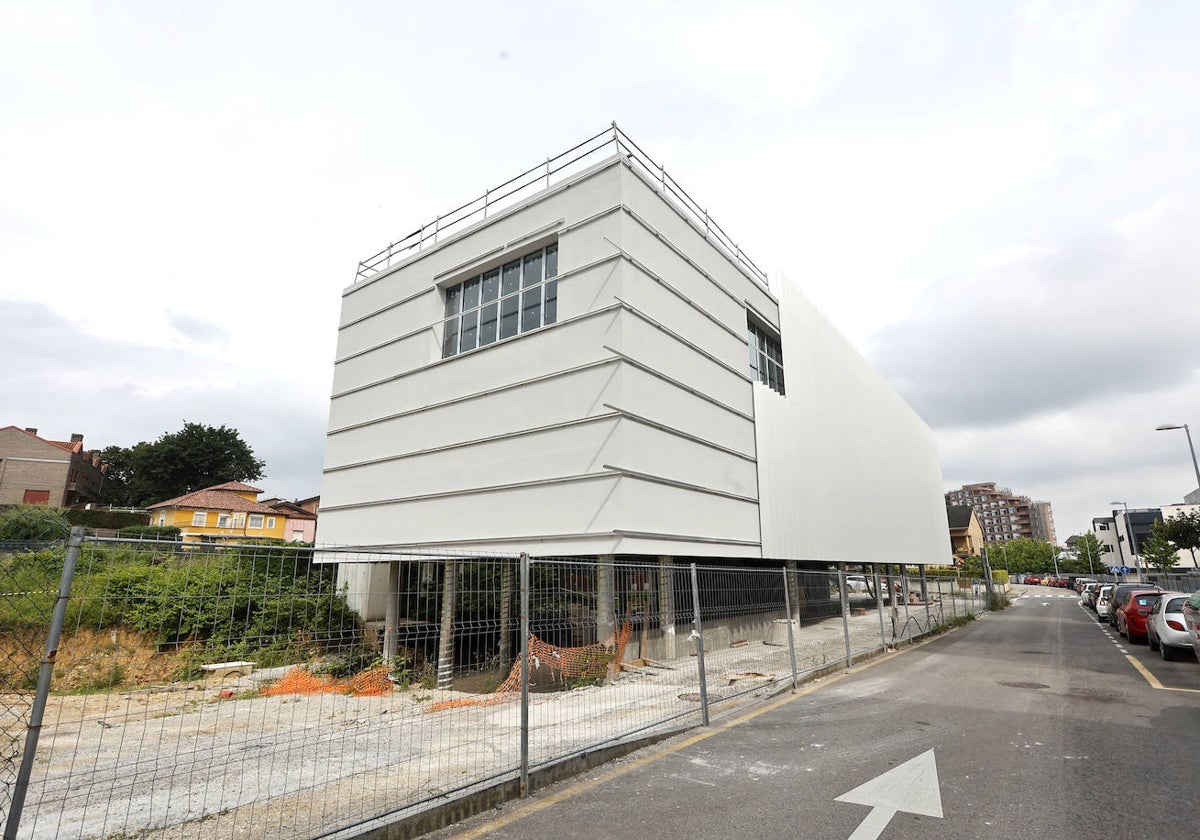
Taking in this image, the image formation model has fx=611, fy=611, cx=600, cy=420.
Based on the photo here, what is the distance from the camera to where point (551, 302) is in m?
15.4

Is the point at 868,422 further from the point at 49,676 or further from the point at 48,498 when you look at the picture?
the point at 48,498

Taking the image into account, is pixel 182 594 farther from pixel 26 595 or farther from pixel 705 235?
pixel 705 235

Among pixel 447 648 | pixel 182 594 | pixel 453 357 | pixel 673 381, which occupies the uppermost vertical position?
pixel 453 357

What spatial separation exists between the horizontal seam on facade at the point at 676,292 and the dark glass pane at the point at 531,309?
2.62 m

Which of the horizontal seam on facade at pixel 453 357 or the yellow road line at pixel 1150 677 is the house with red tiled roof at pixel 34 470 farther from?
the yellow road line at pixel 1150 677

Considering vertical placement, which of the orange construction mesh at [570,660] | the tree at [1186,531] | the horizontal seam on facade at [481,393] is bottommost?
the orange construction mesh at [570,660]

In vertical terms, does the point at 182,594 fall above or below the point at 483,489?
below

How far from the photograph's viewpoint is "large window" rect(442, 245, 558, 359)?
1563 centimetres

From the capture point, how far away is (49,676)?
3244mm

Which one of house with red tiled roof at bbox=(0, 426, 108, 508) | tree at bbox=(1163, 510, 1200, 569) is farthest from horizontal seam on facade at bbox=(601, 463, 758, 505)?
house with red tiled roof at bbox=(0, 426, 108, 508)

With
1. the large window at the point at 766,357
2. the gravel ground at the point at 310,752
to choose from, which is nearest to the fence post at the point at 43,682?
the gravel ground at the point at 310,752

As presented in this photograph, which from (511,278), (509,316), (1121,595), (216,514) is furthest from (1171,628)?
(216,514)

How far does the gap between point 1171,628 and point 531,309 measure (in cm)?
1621

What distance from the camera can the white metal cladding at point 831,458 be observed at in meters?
19.6
